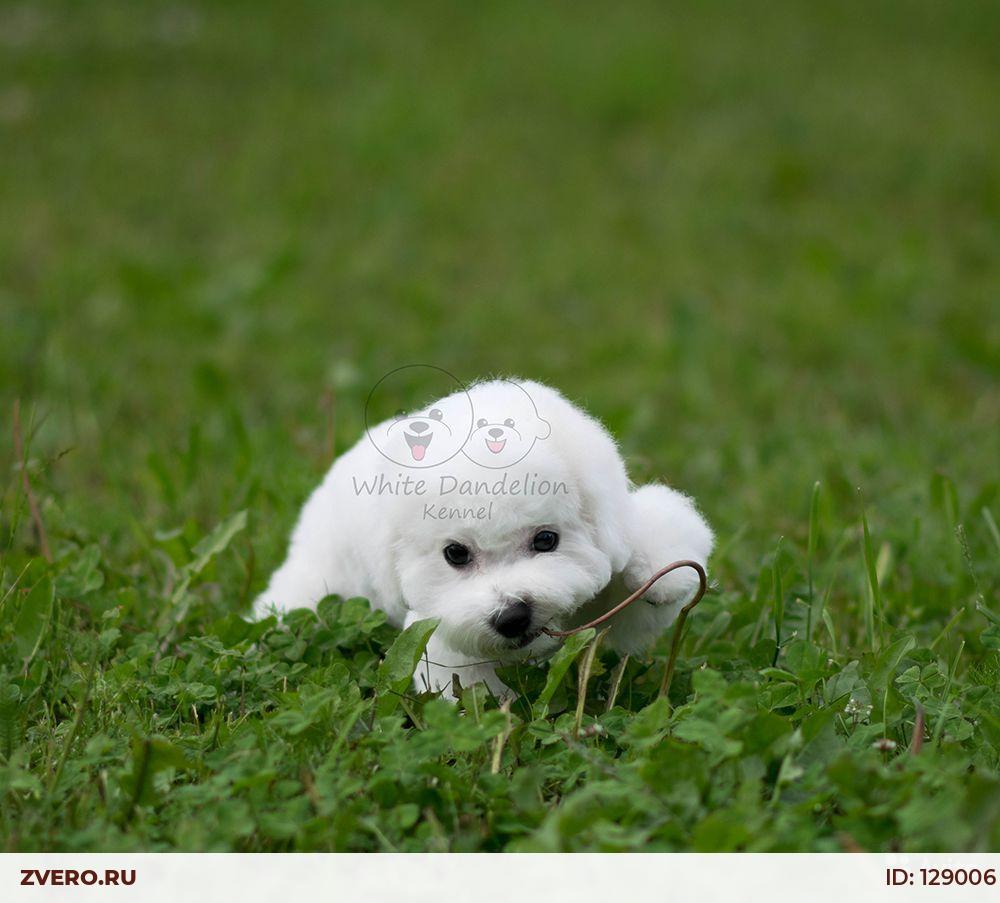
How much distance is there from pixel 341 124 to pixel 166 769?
7290mm

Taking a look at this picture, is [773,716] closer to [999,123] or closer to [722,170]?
[722,170]

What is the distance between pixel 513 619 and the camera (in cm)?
261

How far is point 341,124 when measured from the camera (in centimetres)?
910

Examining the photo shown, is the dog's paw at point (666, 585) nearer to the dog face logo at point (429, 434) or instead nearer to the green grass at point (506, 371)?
the green grass at point (506, 371)

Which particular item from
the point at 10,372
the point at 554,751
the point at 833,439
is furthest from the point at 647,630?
the point at 10,372

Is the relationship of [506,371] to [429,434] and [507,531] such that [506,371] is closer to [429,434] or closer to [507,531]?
[429,434]

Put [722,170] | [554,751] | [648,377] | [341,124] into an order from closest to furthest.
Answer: [554,751], [648,377], [722,170], [341,124]

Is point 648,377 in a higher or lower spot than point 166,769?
higher

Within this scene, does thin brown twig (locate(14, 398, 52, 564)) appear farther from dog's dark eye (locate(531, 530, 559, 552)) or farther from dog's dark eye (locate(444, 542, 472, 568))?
dog's dark eye (locate(531, 530, 559, 552))

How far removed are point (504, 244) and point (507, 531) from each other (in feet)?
17.4

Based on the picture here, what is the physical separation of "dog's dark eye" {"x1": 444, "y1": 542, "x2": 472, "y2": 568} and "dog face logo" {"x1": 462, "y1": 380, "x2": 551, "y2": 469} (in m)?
0.21

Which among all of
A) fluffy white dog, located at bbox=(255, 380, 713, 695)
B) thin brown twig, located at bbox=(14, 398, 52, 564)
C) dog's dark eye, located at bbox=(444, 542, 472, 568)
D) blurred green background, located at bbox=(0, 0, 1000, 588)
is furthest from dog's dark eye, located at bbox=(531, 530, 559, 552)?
thin brown twig, located at bbox=(14, 398, 52, 564)

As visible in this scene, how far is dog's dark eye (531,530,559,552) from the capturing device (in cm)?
269
